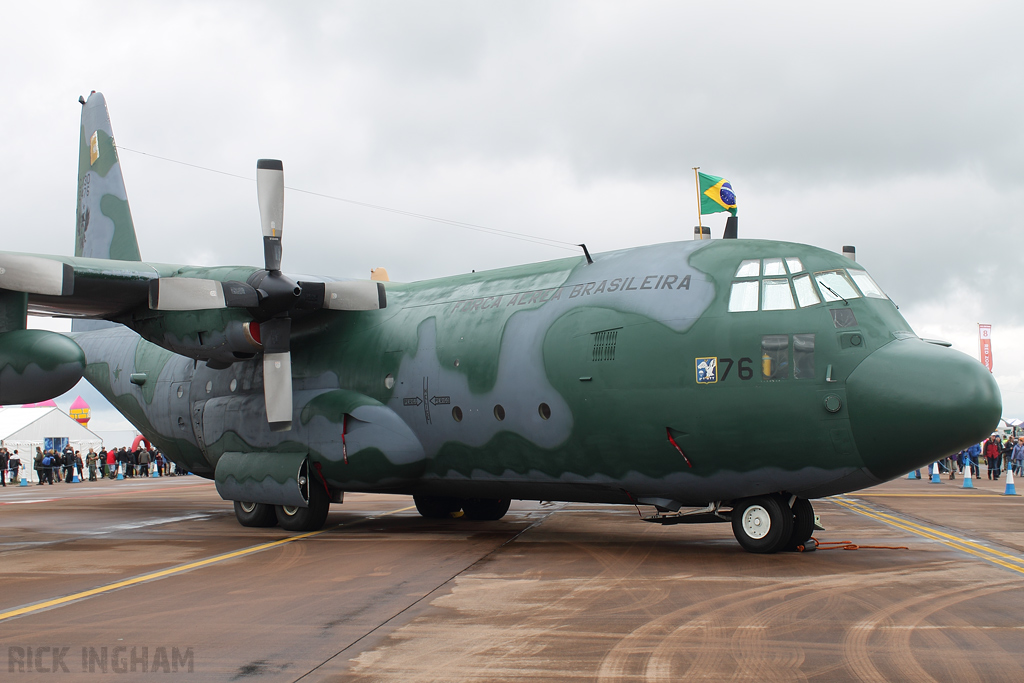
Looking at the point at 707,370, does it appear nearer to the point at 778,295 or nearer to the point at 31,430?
the point at 778,295

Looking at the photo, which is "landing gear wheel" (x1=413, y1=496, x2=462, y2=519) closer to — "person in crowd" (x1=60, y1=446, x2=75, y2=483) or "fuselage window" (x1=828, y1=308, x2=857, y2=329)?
"fuselage window" (x1=828, y1=308, x2=857, y2=329)

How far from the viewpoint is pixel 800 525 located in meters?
10.7

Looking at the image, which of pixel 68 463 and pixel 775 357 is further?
pixel 68 463

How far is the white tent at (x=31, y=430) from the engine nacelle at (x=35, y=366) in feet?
85.2

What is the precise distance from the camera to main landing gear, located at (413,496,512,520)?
51.9ft

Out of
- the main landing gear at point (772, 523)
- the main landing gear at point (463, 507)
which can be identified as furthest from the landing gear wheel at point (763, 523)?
the main landing gear at point (463, 507)

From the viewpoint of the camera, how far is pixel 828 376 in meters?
9.62

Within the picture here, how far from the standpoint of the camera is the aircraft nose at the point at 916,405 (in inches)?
358

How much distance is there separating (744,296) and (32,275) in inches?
375

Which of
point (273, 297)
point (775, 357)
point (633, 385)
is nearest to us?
point (775, 357)

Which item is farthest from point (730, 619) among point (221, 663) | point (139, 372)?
point (139, 372)

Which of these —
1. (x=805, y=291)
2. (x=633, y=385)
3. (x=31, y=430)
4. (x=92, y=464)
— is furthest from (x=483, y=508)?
(x=31, y=430)

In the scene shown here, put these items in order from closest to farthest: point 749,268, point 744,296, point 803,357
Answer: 1. point 803,357
2. point 744,296
3. point 749,268

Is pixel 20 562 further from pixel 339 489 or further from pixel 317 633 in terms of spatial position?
pixel 317 633
